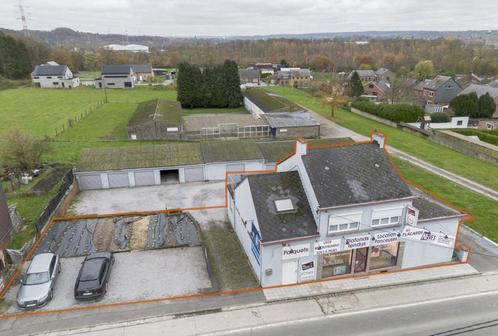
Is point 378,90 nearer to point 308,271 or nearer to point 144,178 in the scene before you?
point 144,178

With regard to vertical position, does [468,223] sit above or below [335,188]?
below

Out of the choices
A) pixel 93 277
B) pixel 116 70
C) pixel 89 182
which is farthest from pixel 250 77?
pixel 93 277

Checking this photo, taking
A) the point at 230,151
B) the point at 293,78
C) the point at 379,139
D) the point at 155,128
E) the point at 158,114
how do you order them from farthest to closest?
the point at 293,78, the point at 158,114, the point at 155,128, the point at 230,151, the point at 379,139

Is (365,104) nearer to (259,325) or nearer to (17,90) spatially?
(259,325)

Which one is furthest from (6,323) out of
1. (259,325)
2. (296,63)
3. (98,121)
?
(296,63)

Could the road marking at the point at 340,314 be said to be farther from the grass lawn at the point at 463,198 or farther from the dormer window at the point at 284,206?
the grass lawn at the point at 463,198

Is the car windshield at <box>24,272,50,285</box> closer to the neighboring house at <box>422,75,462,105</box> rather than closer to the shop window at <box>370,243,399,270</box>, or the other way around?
the shop window at <box>370,243,399,270</box>
